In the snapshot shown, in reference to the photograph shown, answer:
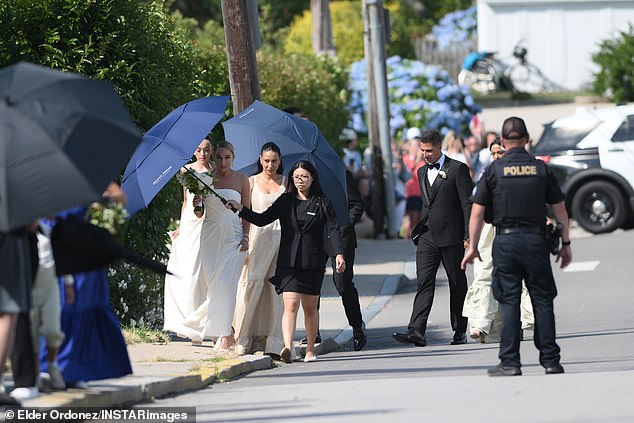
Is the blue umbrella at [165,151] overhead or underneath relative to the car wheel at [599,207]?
overhead

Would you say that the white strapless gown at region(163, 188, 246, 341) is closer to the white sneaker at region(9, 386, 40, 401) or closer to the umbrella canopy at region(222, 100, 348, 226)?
the umbrella canopy at region(222, 100, 348, 226)

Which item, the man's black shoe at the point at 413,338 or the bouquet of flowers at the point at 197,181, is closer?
the bouquet of flowers at the point at 197,181

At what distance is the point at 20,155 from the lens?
7.98 m

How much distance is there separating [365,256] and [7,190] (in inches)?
546

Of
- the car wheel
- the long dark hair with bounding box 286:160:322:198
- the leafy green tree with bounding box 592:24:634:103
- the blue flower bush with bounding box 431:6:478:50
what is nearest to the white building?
the blue flower bush with bounding box 431:6:478:50

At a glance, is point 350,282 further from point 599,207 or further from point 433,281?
point 599,207

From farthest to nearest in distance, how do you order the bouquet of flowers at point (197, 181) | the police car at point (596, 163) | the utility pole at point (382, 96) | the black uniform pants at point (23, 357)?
the utility pole at point (382, 96)
the police car at point (596, 163)
the bouquet of flowers at point (197, 181)
the black uniform pants at point (23, 357)

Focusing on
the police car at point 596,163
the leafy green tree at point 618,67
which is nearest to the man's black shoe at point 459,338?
the police car at point 596,163

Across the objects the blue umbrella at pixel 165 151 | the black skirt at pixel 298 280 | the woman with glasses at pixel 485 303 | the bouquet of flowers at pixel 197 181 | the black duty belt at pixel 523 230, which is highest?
the blue umbrella at pixel 165 151

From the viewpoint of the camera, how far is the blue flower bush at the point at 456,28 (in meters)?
45.0

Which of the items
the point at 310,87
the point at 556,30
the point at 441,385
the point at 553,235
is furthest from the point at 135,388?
the point at 556,30

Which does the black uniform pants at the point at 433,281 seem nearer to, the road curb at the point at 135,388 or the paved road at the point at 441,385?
the paved road at the point at 441,385

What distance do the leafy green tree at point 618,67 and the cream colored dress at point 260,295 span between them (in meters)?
25.3

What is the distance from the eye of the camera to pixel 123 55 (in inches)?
523
